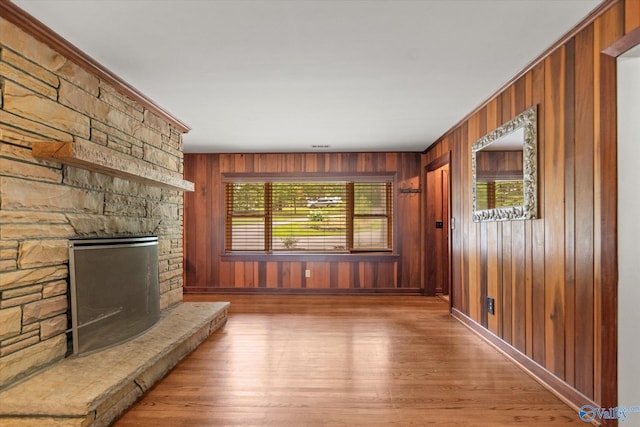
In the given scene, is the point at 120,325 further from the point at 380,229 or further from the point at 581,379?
the point at 380,229

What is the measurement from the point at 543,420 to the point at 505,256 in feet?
4.37

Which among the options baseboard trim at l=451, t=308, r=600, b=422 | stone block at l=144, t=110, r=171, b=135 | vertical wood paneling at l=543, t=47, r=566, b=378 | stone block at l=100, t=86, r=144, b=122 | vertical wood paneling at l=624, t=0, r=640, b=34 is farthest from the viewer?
stone block at l=144, t=110, r=171, b=135

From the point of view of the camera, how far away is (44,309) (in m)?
2.18

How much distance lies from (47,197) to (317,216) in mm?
3962

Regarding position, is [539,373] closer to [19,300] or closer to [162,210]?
[19,300]

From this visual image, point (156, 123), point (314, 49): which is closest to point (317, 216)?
point (156, 123)

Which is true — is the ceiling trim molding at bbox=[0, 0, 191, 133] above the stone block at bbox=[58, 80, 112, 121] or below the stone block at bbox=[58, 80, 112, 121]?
above

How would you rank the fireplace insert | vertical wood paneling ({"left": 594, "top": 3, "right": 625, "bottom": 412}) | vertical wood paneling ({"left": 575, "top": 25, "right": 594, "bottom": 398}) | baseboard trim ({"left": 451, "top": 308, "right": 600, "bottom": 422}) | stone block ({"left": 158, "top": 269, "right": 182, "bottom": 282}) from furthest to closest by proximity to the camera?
stone block ({"left": 158, "top": 269, "right": 182, "bottom": 282}) → the fireplace insert → baseboard trim ({"left": 451, "top": 308, "right": 600, "bottom": 422}) → vertical wood paneling ({"left": 575, "top": 25, "right": 594, "bottom": 398}) → vertical wood paneling ({"left": 594, "top": 3, "right": 625, "bottom": 412})

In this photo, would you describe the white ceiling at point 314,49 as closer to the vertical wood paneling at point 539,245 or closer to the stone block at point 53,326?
the vertical wood paneling at point 539,245

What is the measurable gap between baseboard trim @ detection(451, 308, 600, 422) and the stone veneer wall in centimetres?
320

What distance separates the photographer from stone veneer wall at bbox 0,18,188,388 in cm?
197

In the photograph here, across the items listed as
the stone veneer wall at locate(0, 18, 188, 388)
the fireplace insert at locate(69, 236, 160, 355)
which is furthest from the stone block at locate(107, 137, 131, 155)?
the fireplace insert at locate(69, 236, 160, 355)

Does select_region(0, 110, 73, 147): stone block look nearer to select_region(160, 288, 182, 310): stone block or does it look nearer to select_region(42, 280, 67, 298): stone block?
select_region(42, 280, 67, 298): stone block

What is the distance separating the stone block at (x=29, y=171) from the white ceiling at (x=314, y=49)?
84 cm
